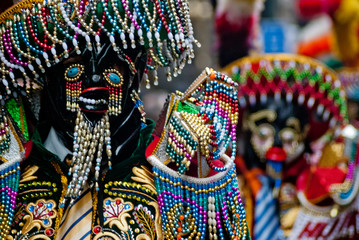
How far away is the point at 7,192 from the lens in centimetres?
294

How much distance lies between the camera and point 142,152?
3.07 meters

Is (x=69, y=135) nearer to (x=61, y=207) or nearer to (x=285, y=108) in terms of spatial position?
(x=61, y=207)

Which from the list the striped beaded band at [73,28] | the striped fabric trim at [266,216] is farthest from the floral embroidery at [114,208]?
the striped fabric trim at [266,216]

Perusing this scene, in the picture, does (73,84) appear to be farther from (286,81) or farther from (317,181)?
(286,81)

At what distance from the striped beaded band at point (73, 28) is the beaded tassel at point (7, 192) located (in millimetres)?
305

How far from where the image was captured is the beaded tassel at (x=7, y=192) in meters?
2.92

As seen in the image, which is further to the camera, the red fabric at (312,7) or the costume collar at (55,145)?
the red fabric at (312,7)

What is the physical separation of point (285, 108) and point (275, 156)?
0.48 m

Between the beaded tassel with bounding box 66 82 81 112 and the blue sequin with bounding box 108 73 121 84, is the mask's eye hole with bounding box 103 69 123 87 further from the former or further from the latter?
the beaded tassel with bounding box 66 82 81 112

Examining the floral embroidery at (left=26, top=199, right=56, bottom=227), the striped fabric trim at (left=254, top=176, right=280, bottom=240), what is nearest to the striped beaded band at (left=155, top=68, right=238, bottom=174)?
the floral embroidery at (left=26, top=199, right=56, bottom=227)

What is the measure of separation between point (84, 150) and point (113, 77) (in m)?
0.29

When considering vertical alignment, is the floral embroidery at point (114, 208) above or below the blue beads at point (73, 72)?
below

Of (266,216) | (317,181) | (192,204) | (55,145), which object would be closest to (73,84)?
(55,145)

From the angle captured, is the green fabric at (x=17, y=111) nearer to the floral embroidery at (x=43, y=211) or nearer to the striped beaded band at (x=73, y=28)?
the striped beaded band at (x=73, y=28)
